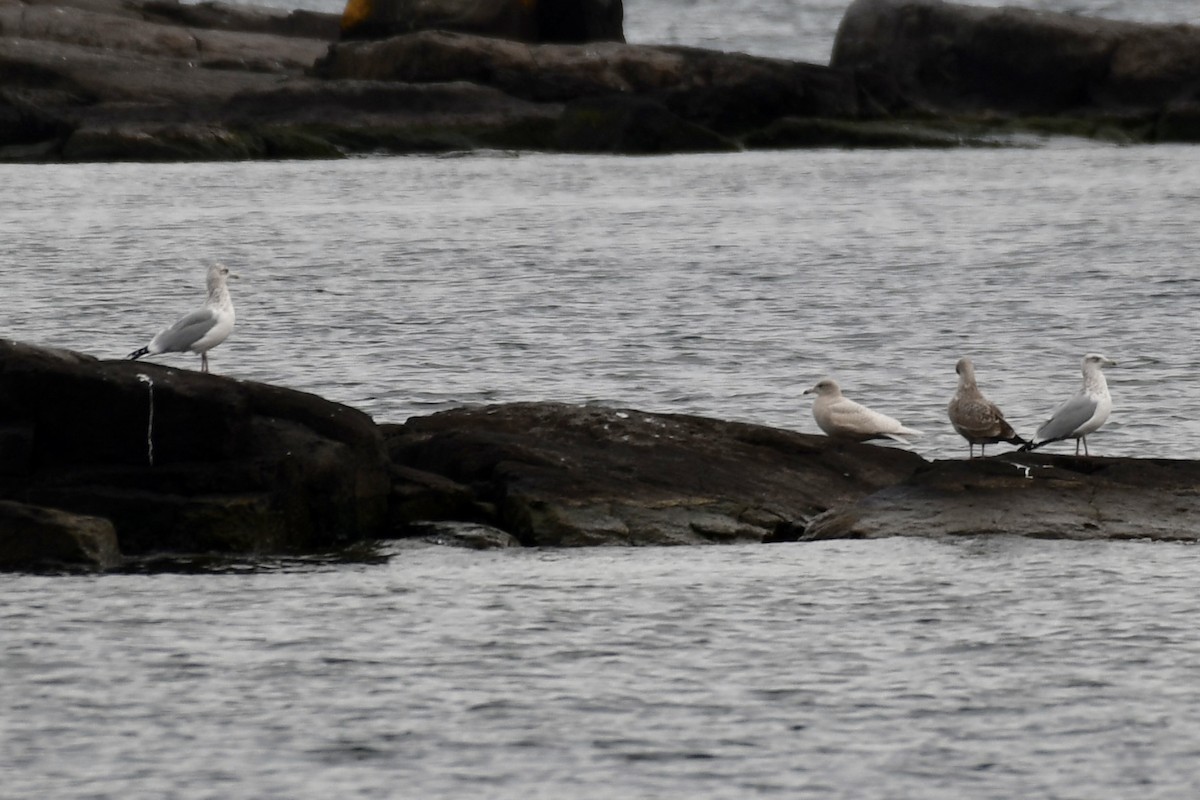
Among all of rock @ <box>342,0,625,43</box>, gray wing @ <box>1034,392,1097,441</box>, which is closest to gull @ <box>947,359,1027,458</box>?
gray wing @ <box>1034,392,1097,441</box>

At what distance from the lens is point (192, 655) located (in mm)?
11781

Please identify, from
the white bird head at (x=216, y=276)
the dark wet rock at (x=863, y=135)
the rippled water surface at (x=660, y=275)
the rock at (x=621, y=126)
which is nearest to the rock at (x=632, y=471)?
the white bird head at (x=216, y=276)

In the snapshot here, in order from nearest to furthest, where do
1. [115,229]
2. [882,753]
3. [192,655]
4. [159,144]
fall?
[882,753], [192,655], [115,229], [159,144]

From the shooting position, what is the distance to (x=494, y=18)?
61812mm

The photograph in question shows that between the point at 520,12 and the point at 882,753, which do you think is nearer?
the point at 882,753

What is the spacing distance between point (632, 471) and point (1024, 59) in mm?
47978

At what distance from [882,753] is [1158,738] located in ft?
4.34

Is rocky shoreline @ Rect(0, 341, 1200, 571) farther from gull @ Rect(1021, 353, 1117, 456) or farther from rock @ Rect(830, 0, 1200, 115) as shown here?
rock @ Rect(830, 0, 1200, 115)

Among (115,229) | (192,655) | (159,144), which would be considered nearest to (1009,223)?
(115,229)

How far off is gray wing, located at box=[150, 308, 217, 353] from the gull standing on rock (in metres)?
4.93

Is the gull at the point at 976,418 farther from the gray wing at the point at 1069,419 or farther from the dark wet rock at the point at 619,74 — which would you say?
the dark wet rock at the point at 619,74

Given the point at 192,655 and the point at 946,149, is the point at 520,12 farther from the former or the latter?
the point at 192,655

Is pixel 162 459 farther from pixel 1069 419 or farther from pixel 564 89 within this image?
pixel 564 89

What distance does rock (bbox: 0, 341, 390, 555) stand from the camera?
46.8 ft
